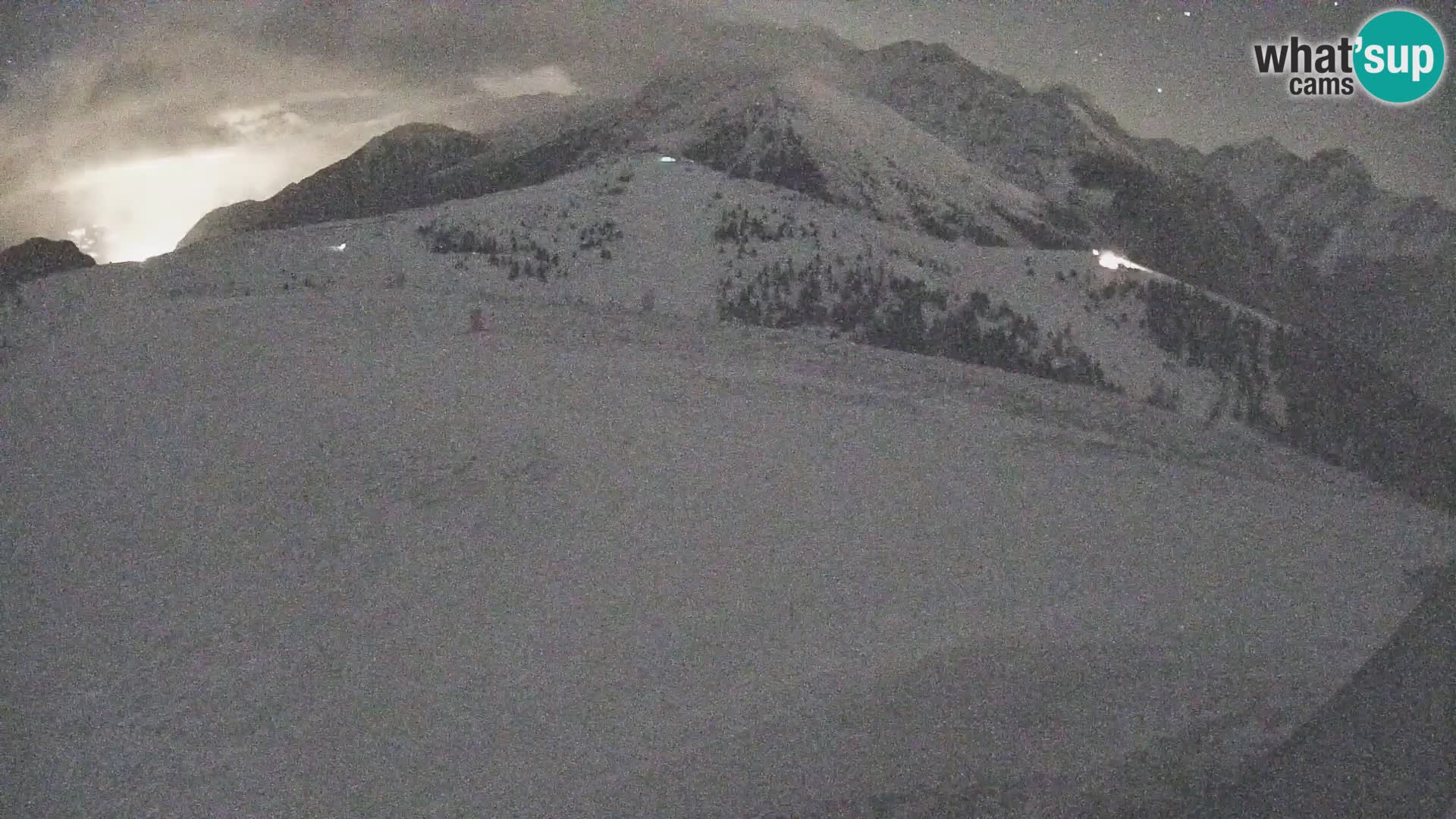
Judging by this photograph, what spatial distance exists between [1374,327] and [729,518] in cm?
11705

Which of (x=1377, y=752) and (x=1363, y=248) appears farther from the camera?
(x=1363, y=248)

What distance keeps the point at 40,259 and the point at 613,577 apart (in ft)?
47.3

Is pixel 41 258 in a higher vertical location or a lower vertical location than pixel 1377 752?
higher

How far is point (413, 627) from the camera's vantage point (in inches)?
217

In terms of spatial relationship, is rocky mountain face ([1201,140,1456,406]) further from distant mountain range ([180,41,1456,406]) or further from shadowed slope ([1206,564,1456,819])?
shadowed slope ([1206,564,1456,819])

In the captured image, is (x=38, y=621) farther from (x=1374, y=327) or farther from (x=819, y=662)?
(x=1374, y=327)

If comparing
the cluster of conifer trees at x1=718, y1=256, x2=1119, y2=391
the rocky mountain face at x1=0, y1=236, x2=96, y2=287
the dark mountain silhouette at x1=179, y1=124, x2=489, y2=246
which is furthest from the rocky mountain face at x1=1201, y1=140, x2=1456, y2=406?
the dark mountain silhouette at x1=179, y1=124, x2=489, y2=246

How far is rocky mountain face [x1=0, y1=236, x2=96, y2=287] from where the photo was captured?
1430 centimetres

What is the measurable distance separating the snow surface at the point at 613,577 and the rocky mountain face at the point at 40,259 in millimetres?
4354

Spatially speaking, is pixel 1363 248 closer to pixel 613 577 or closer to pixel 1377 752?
pixel 1377 752

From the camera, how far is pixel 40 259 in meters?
15.1

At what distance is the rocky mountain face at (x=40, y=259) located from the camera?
14.3 metres

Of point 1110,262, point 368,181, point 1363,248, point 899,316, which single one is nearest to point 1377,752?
point 899,316

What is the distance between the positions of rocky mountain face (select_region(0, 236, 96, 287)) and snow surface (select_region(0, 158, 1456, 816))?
4354mm
